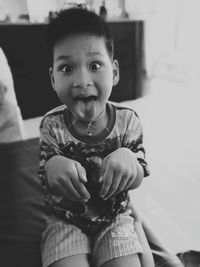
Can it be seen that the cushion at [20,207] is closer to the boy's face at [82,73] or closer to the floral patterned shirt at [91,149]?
the floral patterned shirt at [91,149]

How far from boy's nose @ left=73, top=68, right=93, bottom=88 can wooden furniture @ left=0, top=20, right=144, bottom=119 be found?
159 cm

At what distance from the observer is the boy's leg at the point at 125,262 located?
0.66 metres

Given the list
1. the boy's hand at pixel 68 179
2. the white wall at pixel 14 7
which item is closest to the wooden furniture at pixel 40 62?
the white wall at pixel 14 7

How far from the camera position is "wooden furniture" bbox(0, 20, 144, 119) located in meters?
1.97

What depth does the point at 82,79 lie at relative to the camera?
565mm

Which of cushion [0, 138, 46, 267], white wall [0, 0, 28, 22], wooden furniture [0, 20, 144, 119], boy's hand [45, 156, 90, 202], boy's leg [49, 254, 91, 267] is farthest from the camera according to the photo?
white wall [0, 0, 28, 22]

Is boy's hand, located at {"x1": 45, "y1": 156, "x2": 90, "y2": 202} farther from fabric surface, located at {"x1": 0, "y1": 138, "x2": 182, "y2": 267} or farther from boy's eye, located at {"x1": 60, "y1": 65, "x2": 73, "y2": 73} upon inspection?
fabric surface, located at {"x1": 0, "y1": 138, "x2": 182, "y2": 267}

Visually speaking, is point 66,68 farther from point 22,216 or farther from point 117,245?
point 22,216

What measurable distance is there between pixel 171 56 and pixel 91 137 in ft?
7.96

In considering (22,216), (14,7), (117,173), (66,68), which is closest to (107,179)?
(117,173)

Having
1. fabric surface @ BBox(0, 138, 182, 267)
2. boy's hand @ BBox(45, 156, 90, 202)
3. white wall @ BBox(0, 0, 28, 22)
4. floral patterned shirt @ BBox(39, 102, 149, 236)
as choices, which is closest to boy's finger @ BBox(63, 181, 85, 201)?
boy's hand @ BBox(45, 156, 90, 202)

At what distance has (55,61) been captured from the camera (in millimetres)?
599

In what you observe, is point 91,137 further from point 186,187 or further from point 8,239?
point 186,187

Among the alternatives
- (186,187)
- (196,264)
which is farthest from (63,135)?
(186,187)
